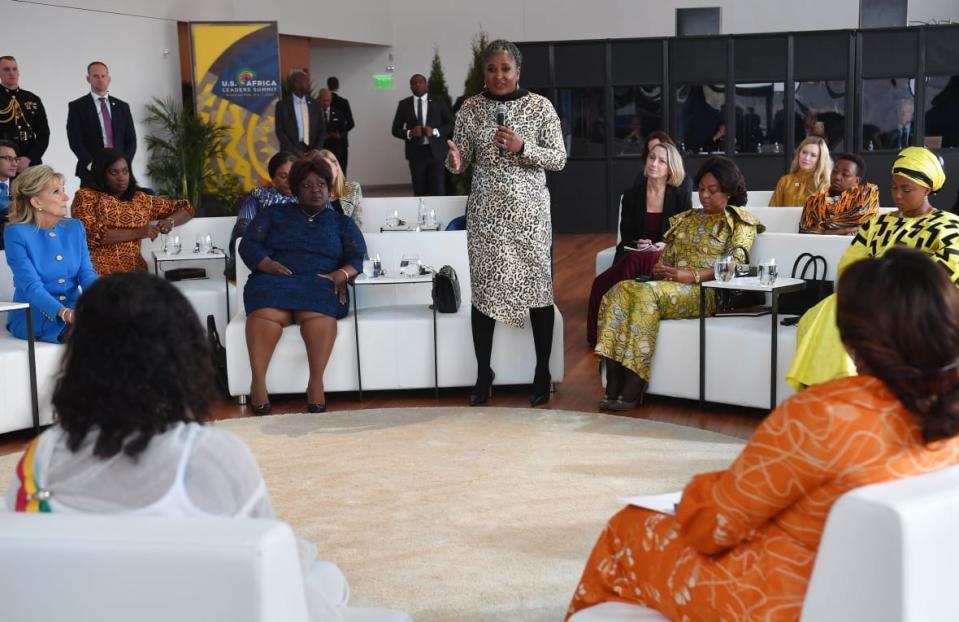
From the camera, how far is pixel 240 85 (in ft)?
45.5

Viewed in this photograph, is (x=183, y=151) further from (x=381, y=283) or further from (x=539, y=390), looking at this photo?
(x=539, y=390)

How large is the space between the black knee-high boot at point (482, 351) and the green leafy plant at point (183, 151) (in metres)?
8.10

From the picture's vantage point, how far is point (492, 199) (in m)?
6.05

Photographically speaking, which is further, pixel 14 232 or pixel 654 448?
pixel 14 232

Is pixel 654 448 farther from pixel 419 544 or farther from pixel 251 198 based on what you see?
pixel 251 198

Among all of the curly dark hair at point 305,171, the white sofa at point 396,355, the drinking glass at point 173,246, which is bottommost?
the white sofa at point 396,355

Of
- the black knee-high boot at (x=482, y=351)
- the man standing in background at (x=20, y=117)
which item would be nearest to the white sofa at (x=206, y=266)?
the black knee-high boot at (x=482, y=351)

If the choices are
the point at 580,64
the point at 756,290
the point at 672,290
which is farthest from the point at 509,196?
the point at 580,64

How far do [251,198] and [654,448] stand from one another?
361 cm

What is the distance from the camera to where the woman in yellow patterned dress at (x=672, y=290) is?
621 centimetres

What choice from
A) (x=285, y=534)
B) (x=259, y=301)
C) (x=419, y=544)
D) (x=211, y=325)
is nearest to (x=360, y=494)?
(x=419, y=544)

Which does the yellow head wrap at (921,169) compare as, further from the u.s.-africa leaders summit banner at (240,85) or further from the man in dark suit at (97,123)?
the u.s.-africa leaders summit banner at (240,85)

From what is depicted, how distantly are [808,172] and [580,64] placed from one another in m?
6.58

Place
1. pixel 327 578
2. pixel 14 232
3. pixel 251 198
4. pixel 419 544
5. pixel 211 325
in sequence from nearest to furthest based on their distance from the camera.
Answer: pixel 327 578 < pixel 419 544 < pixel 14 232 < pixel 211 325 < pixel 251 198
